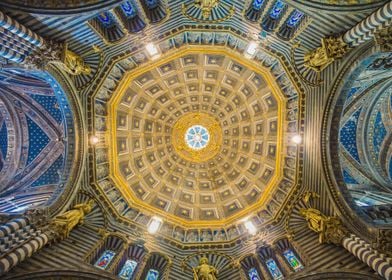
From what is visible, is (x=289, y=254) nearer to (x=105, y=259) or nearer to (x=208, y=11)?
(x=105, y=259)

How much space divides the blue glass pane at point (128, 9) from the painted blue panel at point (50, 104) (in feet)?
32.1

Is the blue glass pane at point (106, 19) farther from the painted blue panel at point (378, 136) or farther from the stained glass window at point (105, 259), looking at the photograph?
the painted blue panel at point (378, 136)

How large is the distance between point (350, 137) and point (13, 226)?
84.0ft

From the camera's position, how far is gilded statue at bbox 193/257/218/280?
1883 centimetres

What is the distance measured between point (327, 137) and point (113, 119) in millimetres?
15467

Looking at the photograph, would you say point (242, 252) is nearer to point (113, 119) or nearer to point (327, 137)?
point (327, 137)

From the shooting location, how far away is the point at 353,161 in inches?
1027

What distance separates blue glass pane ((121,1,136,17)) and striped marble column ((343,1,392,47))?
12.8 m

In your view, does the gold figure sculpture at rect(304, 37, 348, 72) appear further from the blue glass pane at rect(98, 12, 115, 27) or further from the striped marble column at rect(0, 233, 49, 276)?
the striped marble column at rect(0, 233, 49, 276)

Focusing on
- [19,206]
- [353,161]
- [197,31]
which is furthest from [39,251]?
[353,161]

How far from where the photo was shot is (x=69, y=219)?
726 inches

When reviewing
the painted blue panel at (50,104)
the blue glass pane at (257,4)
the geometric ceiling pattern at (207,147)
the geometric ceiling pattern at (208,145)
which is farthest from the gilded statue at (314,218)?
the painted blue panel at (50,104)

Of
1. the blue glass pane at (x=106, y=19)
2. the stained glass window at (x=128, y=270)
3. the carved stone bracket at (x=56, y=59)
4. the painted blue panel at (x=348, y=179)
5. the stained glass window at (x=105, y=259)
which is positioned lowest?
the stained glass window at (x=128, y=270)

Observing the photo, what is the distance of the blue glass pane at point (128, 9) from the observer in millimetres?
18970
